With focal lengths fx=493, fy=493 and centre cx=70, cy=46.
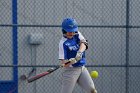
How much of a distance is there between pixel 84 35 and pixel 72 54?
1.73m

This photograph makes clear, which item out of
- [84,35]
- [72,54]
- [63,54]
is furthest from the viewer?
[84,35]

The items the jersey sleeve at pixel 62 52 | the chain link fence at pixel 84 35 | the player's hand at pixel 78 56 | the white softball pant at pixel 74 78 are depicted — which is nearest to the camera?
the player's hand at pixel 78 56

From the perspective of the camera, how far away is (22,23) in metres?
8.70

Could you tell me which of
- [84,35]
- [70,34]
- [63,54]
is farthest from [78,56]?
[84,35]

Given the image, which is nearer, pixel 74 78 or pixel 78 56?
pixel 78 56

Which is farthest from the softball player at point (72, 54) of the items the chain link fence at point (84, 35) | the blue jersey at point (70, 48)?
the chain link fence at point (84, 35)

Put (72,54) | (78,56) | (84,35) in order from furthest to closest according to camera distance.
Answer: (84,35)
(72,54)
(78,56)

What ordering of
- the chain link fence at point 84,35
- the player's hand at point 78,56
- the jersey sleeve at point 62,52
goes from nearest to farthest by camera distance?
the player's hand at point 78,56 → the jersey sleeve at point 62,52 → the chain link fence at point 84,35

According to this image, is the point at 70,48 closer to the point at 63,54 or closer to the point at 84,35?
the point at 63,54

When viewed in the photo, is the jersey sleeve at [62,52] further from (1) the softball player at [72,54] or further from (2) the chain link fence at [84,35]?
(2) the chain link fence at [84,35]

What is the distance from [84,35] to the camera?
878 cm

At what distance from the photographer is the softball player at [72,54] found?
23.0 feet

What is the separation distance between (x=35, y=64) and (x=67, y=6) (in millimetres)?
1179

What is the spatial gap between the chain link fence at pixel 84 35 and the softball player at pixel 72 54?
4.31ft
